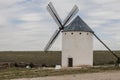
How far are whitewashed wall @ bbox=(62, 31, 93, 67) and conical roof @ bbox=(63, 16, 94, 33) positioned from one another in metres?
0.54

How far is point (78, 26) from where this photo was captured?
209 ft

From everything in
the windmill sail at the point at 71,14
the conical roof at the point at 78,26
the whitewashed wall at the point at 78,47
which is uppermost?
the windmill sail at the point at 71,14

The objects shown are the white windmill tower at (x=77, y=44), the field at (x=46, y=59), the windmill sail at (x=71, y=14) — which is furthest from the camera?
Result: the field at (x=46, y=59)

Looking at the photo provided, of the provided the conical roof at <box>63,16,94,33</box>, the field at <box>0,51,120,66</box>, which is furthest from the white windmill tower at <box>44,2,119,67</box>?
the field at <box>0,51,120,66</box>

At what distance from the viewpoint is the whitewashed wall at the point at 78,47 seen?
6300cm

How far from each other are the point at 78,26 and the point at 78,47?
306 cm

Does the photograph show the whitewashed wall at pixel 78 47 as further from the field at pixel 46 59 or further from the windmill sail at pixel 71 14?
the field at pixel 46 59

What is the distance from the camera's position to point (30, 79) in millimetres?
44656

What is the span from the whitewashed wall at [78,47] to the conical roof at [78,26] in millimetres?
539

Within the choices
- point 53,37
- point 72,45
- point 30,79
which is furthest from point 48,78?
point 53,37

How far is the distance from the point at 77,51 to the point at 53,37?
19.5 feet

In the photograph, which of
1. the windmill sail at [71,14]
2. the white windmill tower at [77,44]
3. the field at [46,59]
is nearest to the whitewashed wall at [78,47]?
the white windmill tower at [77,44]

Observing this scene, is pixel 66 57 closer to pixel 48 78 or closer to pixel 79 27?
pixel 79 27

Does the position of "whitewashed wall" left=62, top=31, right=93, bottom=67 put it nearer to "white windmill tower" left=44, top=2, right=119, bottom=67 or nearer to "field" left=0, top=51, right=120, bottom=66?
"white windmill tower" left=44, top=2, right=119, bottom=67
